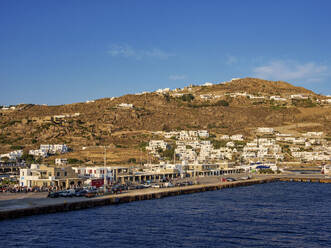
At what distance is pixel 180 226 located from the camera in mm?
51219

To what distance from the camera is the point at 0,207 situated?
184 feet

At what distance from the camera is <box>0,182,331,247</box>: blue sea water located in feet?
142

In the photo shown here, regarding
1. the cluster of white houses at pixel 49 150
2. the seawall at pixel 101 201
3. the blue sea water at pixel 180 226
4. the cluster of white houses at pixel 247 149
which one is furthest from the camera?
the cluster of white houses at pixel 247 149

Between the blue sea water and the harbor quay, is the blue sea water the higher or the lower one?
the lower one

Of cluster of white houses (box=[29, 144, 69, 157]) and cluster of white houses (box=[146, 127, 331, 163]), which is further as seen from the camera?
cluster of white houses (box=[146, 127, 331, 163])

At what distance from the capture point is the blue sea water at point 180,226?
4319 centimetres

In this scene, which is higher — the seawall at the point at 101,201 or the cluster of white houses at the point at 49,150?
the cluster of white houses at the point at 49,150

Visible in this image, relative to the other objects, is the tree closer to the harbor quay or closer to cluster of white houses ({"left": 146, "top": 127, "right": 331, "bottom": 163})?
cluster of white houses ({"left": 146, "top": 127, "right": 331, "bottom": 163})

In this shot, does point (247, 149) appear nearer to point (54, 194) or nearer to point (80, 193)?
point (80, 193)

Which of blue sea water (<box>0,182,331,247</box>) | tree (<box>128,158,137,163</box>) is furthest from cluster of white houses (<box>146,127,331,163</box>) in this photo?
blue sea water (<box>0,182,331,247</box>)

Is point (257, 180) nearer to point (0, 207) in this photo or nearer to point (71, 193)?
point (71, 193)

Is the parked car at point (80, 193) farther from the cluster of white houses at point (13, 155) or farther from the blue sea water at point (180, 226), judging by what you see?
the cluster of white houses at point (13, 155)

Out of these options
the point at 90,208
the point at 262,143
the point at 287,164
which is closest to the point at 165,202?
the point at 90,208

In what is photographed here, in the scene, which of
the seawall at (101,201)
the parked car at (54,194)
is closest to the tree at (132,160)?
the seawall at (101,201)
